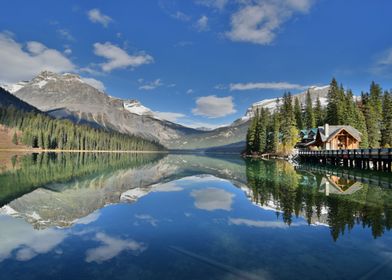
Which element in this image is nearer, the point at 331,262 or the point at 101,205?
the point at 331,262

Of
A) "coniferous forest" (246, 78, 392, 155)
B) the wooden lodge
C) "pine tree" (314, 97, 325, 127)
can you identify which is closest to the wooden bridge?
the wooden lodge

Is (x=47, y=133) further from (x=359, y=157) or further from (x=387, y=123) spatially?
(x=359, y=157)

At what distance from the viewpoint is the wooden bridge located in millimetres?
38250

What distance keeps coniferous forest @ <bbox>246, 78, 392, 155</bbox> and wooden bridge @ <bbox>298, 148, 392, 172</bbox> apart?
17274 millimetres

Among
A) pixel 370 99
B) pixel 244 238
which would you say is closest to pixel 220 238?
pixel 244 238

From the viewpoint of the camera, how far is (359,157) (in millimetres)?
45406

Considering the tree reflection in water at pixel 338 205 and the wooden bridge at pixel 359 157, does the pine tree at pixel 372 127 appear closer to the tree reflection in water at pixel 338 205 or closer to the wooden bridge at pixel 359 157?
the wooden bridge at pixel 359 157

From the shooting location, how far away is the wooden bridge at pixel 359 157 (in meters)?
38.2

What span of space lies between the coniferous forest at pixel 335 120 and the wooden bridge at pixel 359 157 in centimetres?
1727

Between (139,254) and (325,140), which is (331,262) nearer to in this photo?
(139,254)

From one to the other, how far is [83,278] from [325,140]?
76381 mm

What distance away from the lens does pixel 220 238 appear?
39.1 ft

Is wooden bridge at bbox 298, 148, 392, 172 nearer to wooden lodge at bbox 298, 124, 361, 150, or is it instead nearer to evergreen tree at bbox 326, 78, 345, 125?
wooden lodge at bbox 298, 124, 361, 150

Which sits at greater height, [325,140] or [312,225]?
[325,140]
